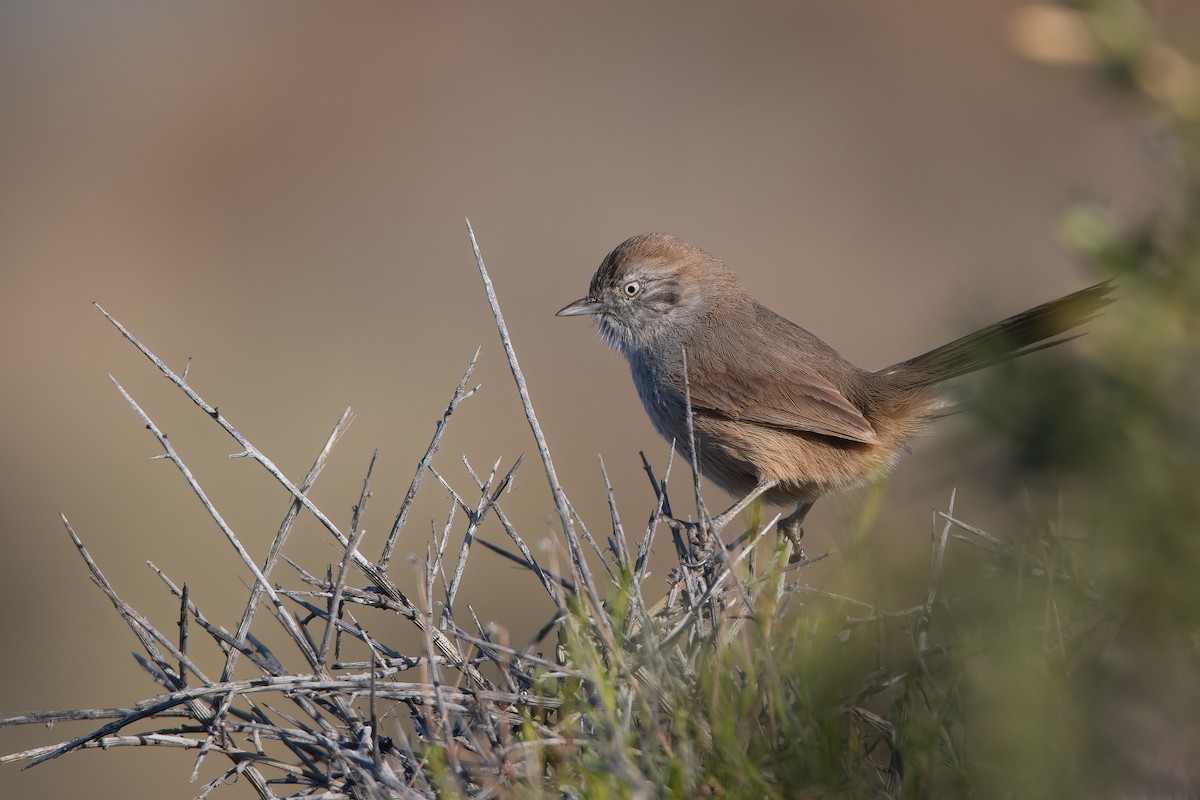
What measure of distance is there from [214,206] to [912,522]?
39.3ft

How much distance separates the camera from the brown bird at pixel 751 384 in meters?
5.05

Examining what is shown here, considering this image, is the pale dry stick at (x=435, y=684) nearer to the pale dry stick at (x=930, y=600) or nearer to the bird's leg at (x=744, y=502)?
the pale dry stick at (x=930, y=600)

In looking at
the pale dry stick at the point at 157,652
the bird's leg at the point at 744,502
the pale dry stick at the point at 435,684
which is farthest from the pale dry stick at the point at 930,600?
the bird's leg at the point at 744,502

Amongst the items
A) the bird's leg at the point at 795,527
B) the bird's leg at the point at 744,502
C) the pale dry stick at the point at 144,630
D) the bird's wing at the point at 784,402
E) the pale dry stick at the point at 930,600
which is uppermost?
the pale dry stick at the point at 144,630

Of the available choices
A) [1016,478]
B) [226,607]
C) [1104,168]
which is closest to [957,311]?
[1016,478]

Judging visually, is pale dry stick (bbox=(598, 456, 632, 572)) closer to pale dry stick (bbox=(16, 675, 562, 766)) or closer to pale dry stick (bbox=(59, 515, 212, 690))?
pale dry stick (bbox=(16, 675, 562, 766))

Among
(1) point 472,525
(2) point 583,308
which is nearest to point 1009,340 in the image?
(1) point 472,525

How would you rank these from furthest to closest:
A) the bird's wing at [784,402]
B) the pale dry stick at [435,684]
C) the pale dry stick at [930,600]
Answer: the bird's wing at [784,402]
the pale dry stick at [435,684]
the pale dry stick at [930,600]

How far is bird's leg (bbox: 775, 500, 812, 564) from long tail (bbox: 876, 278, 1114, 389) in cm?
76

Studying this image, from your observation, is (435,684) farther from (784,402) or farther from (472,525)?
(784,402)

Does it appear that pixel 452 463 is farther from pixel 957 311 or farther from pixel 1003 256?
pixel 957 311

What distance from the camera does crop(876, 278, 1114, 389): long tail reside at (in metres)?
1.72

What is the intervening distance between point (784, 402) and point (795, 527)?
2.15 feet

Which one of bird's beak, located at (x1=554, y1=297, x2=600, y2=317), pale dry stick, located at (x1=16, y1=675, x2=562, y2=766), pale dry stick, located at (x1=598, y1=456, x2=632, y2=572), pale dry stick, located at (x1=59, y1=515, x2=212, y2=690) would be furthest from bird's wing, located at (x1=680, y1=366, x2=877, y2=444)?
pale dry stick, located at (x1=59, y1=515, x2=212, y2=690)
